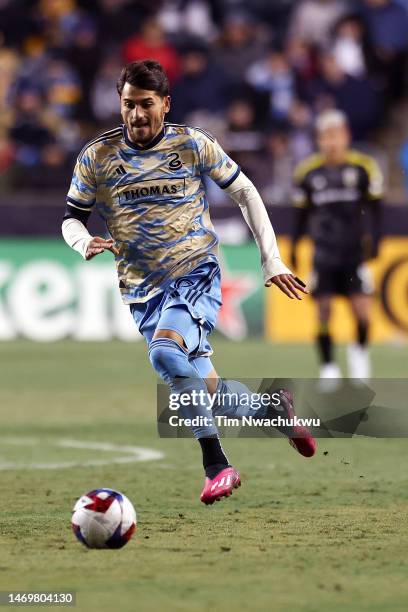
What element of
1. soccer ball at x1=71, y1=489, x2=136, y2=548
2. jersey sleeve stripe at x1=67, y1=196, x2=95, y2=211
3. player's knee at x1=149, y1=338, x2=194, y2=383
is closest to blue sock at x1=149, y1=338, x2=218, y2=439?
player's knee at x1=149, y1=338, x2=194, y2=383

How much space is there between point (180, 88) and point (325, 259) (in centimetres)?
578

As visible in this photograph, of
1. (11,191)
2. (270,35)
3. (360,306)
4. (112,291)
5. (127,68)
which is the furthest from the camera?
(270,35)

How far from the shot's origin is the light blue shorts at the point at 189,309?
6.46m

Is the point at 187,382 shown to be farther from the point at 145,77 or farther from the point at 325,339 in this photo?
the point at 325,339

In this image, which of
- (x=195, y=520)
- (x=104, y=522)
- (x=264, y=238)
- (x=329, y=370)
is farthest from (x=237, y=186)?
(x=329, y=370)

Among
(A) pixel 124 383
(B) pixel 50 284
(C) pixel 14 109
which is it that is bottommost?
(A) pixel 124 383

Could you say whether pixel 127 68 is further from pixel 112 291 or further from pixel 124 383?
pixel 112 291

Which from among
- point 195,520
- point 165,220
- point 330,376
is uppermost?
point 165,220

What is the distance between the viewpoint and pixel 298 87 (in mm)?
17656

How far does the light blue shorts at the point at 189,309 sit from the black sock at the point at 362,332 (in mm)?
5785

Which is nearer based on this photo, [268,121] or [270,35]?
[268,121]

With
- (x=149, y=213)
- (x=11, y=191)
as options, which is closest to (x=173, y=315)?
(x=149, y=213)

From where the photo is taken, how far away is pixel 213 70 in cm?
1775

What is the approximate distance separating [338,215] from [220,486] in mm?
6614
